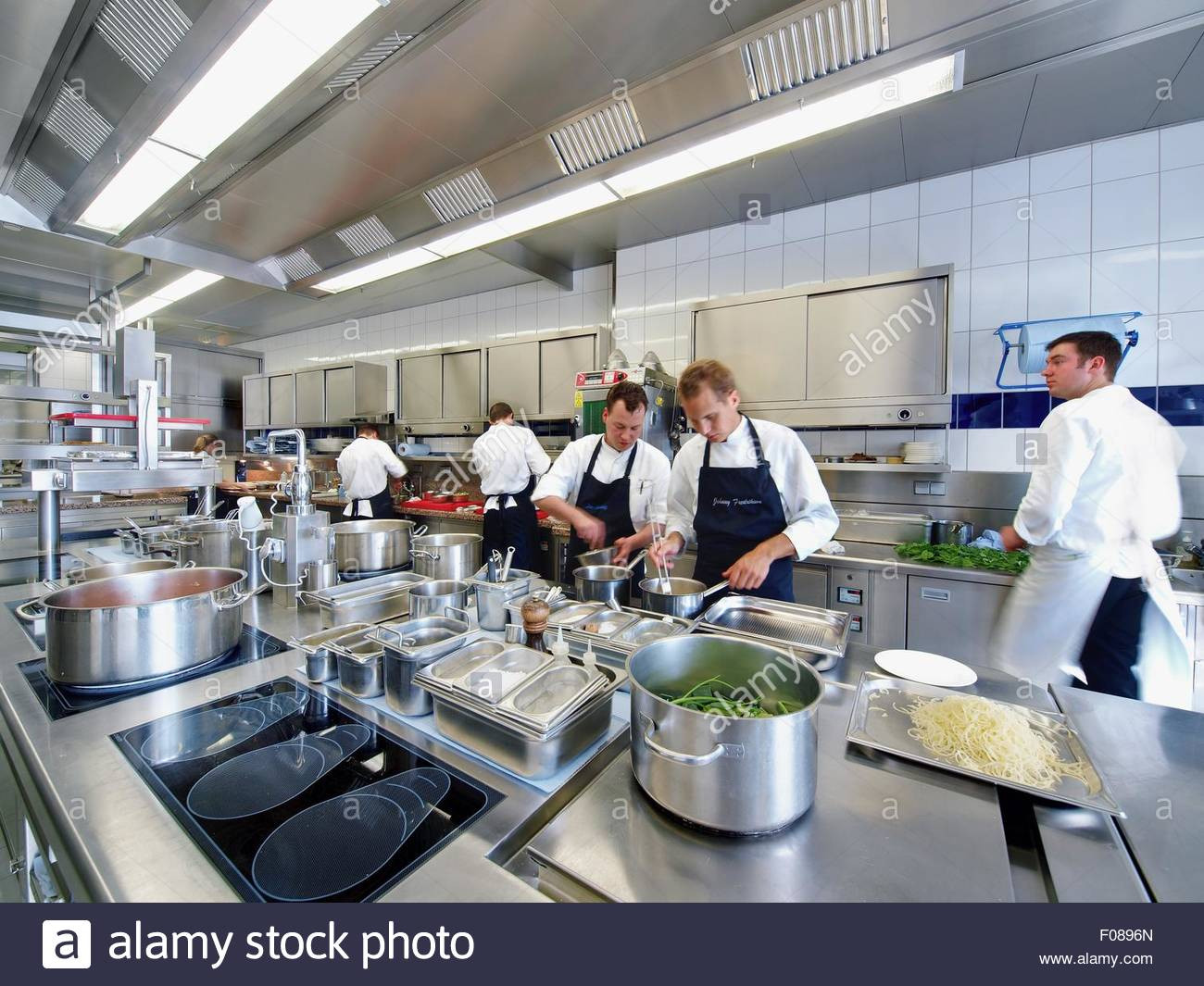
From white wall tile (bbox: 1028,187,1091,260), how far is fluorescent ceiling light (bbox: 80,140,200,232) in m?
4.64

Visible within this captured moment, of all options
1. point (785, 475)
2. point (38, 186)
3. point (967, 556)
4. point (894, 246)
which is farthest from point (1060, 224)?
point (38, 186)

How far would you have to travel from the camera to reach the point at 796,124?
6.57 ft

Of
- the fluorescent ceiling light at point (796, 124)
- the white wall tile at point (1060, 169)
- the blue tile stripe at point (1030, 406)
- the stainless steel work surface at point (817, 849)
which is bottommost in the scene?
the stainless steel work surface at point (817, 849)

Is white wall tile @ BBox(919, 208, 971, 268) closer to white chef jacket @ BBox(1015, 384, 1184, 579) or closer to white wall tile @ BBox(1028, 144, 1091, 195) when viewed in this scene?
white wall tile @ BBox(1028, 144, 1091, 195)

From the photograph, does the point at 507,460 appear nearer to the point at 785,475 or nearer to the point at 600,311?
the point at 600,311

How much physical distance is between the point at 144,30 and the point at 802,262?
145 inches

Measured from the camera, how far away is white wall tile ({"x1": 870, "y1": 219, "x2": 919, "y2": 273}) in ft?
11.1

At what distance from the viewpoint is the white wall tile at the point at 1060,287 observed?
116 inches

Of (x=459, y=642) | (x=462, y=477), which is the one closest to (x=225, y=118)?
(x=459, y=642)

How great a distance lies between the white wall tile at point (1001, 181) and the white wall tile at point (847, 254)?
2.10ft

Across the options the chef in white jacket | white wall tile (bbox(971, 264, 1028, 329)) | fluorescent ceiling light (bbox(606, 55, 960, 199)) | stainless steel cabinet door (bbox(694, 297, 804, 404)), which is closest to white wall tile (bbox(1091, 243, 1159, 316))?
white wall tile (bbox(971, 264, 1028, 329))

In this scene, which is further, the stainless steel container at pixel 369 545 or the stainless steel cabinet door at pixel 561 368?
the stainless steel cabinet door at pixel 561 368

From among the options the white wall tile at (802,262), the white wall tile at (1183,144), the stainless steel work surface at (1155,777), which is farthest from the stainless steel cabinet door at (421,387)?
the white wall tile at (1183,144)

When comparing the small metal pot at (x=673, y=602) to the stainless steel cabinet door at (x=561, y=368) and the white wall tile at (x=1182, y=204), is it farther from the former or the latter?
the white wall tile at (x=1182, y=204)
